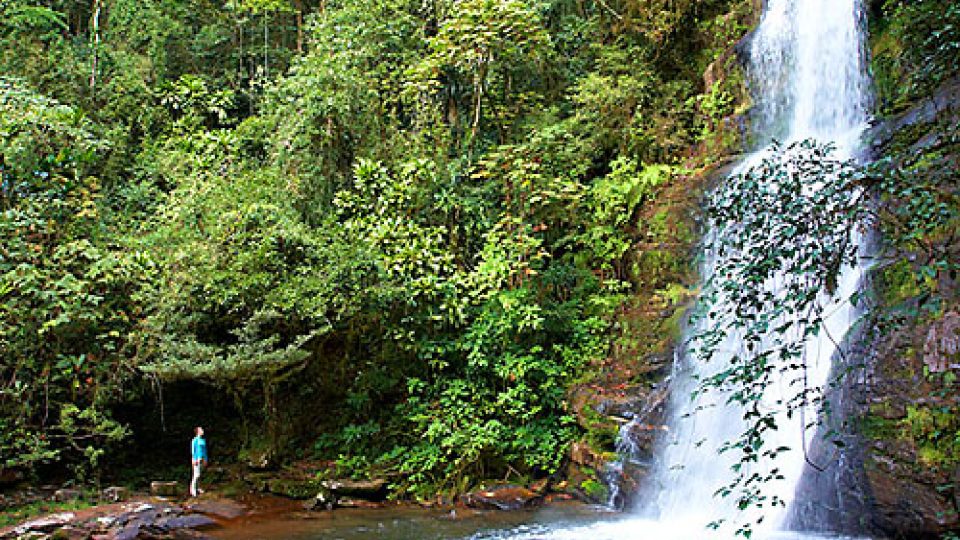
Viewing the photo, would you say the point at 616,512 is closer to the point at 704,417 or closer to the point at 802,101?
the point at 704,417

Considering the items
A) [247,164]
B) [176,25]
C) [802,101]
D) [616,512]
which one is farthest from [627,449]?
[176,25]

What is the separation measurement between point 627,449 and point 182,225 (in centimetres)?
777

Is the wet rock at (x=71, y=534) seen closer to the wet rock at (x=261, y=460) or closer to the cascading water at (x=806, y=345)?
the wet rock at (x=261, y=460)

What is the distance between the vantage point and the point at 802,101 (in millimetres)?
10102

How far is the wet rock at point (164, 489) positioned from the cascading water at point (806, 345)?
578 cm

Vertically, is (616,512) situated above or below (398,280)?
below

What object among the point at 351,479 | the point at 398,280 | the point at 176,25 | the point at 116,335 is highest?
the point at 176,25

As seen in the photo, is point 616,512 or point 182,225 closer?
point 616,512

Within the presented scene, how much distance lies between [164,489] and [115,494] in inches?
25.2

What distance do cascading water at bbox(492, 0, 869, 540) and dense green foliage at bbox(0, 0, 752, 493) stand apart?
104 cm

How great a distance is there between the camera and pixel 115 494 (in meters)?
10.2

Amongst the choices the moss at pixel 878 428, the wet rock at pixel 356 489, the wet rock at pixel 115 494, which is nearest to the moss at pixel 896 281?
the moss at pixel 878 428

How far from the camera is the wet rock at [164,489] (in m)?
10.4

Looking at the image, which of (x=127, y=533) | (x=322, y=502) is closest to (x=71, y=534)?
(x=127, y=533)
